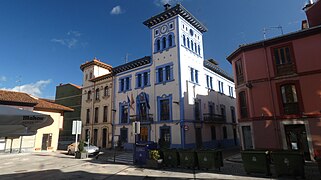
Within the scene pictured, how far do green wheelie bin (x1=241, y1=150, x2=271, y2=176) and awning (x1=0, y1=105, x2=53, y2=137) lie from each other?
9.98m

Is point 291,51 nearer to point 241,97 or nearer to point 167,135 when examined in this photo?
point 241,97

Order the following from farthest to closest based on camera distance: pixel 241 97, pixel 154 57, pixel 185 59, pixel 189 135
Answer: pixel 154 57
pixel 185 59
pixel 189 135
pixel 241 97

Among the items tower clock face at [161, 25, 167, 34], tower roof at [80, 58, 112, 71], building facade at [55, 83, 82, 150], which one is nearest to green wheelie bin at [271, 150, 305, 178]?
tower clock face at [161, 25, 167, 34]

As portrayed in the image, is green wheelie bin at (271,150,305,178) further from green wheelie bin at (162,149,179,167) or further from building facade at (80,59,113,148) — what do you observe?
building facade at (80,59,113,148)

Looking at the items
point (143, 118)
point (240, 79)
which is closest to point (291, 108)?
point (240, 79)

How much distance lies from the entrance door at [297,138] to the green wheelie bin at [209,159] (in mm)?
6351

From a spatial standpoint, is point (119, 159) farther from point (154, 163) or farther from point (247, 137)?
point (247, 137)

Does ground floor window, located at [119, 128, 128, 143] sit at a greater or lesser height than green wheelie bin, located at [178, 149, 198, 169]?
greater

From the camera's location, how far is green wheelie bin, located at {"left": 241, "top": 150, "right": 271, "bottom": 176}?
32.8ft

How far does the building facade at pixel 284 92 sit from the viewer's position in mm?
13680

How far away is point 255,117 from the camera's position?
15461 mm

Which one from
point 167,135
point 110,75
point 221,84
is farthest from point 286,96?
point 110,75

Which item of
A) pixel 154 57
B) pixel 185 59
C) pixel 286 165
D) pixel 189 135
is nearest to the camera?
pixel 286 165

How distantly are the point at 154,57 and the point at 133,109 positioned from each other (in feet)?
22.8
